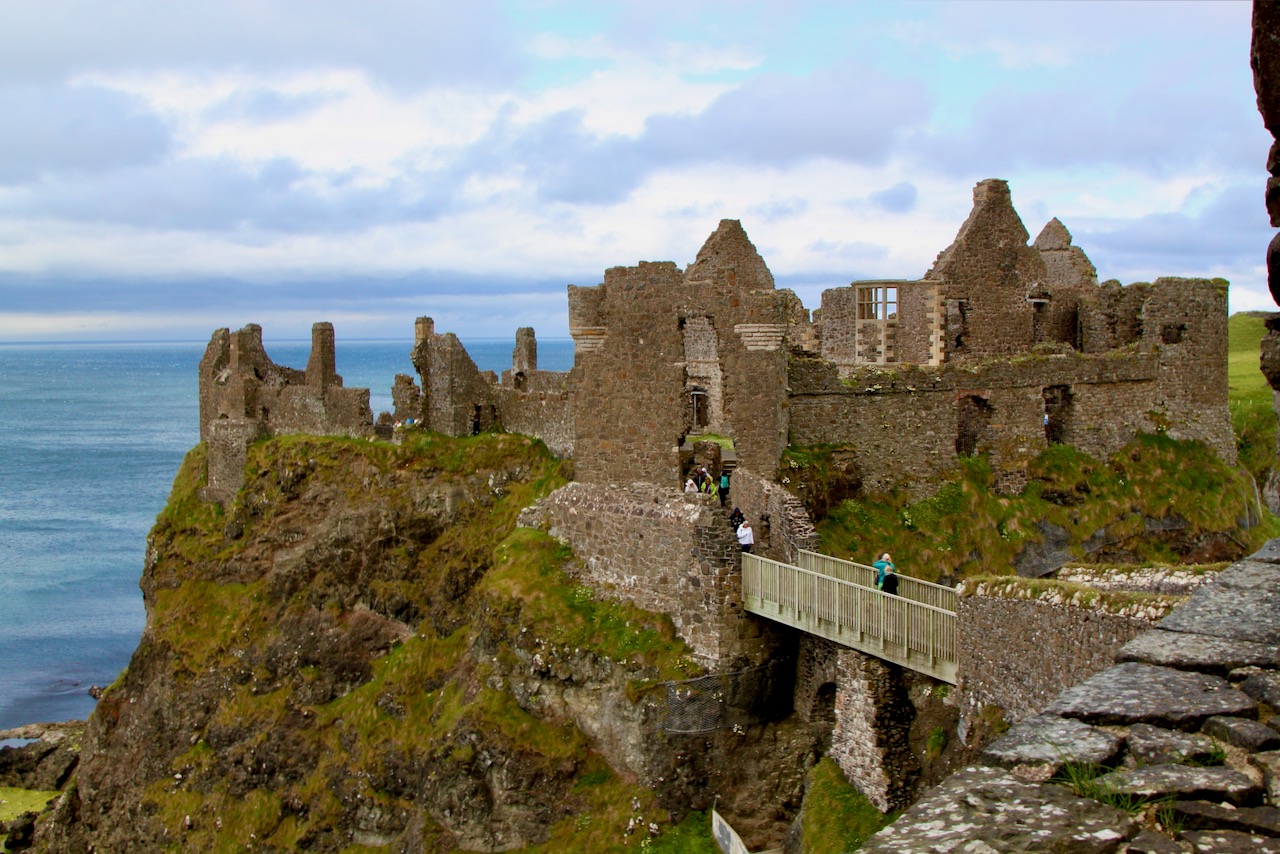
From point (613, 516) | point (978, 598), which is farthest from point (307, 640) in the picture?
point (978, 598)

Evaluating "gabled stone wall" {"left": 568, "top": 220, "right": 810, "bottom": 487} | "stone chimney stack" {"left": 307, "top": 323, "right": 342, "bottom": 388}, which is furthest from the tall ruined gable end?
"stone chimney stack" {"left": 307, "top": 323, "right": 342, "bottom": 388}

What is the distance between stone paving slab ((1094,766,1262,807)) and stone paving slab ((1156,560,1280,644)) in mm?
1584

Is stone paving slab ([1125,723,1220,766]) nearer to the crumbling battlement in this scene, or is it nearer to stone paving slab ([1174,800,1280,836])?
stone paving slab ([1174,800,1280,836])

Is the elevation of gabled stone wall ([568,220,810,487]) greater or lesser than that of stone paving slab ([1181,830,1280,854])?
greater

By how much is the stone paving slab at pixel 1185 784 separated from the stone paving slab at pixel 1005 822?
167mm

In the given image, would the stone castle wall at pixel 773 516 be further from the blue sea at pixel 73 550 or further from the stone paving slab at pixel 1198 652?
the blue sea at pixel 73 550

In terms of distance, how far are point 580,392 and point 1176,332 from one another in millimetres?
15798

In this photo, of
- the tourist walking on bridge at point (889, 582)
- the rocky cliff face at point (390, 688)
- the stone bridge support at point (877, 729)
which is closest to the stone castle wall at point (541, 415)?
the rocky cliff face at point (390, 688)

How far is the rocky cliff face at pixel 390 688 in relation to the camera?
22.0m

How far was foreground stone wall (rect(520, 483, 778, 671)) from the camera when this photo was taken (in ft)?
71.7

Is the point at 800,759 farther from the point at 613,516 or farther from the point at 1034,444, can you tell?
the point at 1034,444

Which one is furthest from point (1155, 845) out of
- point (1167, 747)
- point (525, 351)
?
point (525, 351)

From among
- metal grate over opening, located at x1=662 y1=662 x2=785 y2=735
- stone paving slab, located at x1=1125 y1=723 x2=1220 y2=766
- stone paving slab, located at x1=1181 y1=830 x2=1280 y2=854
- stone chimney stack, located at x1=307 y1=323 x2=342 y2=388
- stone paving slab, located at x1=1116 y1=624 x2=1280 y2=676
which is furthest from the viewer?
stone chimney stack, located at x1=307 y1=323 x2=342 y2=388

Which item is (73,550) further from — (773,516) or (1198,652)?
(1198,652)
